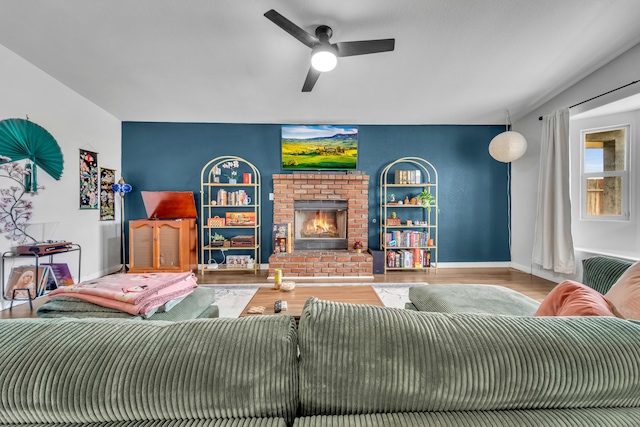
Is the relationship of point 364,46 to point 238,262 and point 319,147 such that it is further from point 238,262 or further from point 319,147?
point 238,262

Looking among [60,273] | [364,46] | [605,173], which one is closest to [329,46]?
[364,46]

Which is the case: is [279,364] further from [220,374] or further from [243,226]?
[243,226]

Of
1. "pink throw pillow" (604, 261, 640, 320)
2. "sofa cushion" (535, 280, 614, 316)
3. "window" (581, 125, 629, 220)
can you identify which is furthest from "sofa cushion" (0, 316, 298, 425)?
"window" (581, 125, 629, 220)

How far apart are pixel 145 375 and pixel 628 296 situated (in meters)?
1.56

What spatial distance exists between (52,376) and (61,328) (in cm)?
12

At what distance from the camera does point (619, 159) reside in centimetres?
315

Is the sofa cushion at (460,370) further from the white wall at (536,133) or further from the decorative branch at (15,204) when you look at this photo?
the decorative branch at (15,204)

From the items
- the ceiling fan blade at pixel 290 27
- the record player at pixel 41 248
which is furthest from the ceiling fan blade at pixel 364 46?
the record player at pixel 41 248

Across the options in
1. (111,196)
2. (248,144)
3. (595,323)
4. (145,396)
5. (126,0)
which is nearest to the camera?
(145,396)

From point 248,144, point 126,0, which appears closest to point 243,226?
point 248,144

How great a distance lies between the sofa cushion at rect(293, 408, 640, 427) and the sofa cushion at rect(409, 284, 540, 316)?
0.99 metres

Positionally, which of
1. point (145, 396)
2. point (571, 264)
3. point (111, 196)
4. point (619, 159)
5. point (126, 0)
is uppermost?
point (126, 0)

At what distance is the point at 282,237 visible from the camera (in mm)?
4266

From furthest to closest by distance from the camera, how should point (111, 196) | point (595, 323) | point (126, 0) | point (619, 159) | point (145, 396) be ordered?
point (111, 196) → point (619, 159) → point (126, 0) → point (595, 323) → point (145, 396)
